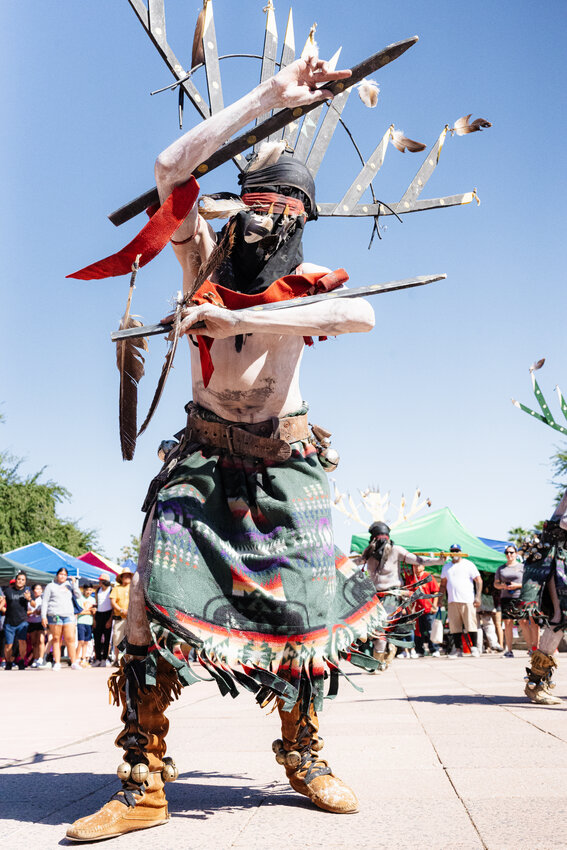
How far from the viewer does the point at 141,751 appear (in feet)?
8.83

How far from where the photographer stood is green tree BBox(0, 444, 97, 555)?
3388cm

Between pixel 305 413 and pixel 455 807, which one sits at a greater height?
pixel 305 413

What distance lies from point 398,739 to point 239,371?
238 cm

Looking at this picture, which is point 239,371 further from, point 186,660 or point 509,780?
point 509,780

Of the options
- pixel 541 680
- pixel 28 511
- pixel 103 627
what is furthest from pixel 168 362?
pixel 28 511

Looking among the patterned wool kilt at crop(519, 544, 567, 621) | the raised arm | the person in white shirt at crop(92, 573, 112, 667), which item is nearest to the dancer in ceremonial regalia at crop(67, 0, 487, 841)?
the raised arm

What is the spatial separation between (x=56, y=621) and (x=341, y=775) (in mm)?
10326

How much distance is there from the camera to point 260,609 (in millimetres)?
2811

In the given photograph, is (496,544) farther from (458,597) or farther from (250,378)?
(250,378)

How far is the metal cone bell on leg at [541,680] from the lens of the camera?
5.97 meters

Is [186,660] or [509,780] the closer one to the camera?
[186,660]

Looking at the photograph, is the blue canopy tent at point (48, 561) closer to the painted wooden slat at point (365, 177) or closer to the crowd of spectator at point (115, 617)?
the crowd of spectator at point (115, 617)

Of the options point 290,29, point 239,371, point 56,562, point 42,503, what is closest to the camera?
point 239,371

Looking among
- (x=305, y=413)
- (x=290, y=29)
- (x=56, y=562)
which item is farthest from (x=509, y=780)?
(x=56, y=562)
